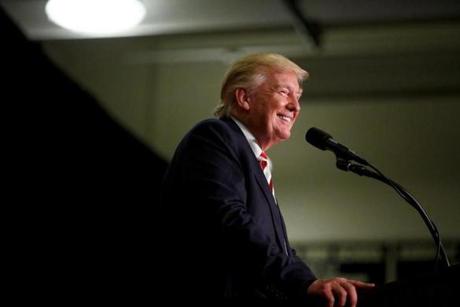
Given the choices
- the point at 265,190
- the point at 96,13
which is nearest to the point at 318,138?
the point at 265,190

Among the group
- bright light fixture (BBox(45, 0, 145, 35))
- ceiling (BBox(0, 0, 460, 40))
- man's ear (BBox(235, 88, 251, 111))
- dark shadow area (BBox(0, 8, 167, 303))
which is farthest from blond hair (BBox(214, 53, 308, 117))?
ceiling (BBox(0, 0, 460, 40))

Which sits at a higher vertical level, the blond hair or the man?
the blond hair

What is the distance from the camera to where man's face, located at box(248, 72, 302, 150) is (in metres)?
2.28

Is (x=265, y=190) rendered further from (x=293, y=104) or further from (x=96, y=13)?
(x=96, y=13)

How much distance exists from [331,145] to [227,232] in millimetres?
515

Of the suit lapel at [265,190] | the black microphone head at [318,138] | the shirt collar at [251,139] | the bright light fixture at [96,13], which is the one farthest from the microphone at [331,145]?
the bright light fixture at [96,13]

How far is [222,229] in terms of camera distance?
1842 mm

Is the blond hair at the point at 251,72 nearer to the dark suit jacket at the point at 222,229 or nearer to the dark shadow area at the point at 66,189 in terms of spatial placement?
the dark suit jacket at the point at 222,229

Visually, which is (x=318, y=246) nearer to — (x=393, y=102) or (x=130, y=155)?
(x=393, y=102)

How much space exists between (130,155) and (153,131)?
2.93 feet

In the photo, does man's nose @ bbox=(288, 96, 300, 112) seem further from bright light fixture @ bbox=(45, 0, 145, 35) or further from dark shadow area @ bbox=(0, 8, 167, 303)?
bright light fixture @ bbox=(45, 0, 145, 35)

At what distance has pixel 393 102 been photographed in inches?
247

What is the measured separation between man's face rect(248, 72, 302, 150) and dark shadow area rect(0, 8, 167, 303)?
2079 millimetres

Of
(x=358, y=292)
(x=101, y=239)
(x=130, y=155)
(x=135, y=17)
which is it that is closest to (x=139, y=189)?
(x=130, y=155)
